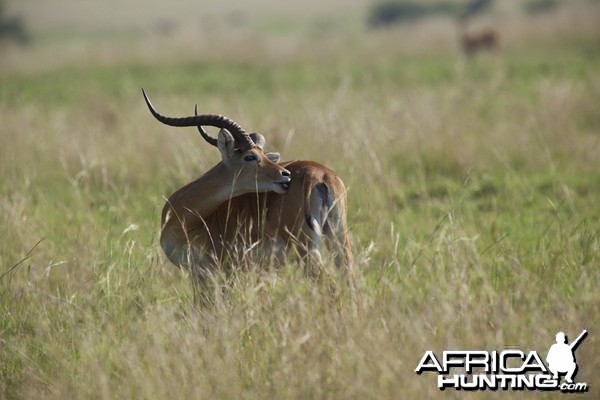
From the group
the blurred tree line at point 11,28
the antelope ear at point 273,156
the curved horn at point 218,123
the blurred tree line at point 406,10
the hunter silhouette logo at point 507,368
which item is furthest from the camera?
the blurred tree line at point 406,10

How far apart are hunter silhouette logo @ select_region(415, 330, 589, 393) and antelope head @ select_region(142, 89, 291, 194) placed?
169 cm

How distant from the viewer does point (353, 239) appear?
570 cm

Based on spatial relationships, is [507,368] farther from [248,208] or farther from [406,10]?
[406,10]

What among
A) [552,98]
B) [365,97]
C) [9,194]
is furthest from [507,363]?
[365,97]

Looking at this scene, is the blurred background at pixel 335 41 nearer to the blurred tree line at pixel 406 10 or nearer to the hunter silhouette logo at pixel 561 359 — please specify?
the blurred tree line at pixel 406 10

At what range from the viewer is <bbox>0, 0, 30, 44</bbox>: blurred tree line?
35375 mm

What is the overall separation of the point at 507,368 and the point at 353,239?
1.99 metres

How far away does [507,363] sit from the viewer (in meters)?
3.87

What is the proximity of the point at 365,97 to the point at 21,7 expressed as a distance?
2627 inches

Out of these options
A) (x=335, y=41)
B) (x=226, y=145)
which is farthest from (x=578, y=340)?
(x=335, y=41)

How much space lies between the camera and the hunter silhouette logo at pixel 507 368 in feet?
12.2

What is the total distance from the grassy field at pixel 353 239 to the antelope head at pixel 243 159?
54cm

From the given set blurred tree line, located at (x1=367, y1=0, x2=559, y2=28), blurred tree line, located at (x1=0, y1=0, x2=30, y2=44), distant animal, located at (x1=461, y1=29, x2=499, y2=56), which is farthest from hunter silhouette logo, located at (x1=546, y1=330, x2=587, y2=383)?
blurred tree line, located at (x1=367, y1=0, x2=559, y2=28)

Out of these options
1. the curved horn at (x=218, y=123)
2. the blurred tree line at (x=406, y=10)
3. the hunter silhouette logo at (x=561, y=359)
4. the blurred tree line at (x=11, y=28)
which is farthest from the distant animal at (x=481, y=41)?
the blurred tree line at (x=11, y=28)
